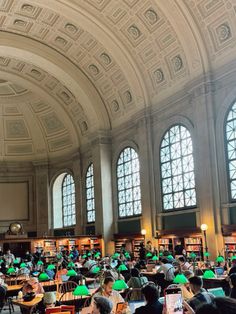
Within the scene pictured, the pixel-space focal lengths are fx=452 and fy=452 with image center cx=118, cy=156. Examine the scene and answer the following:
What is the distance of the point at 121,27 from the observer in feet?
72.8

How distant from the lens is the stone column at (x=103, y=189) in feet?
85.8

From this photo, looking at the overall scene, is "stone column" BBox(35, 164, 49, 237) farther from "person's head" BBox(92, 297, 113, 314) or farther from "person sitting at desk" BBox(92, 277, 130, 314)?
"person's head" BBox(92, 297, 113, 314)

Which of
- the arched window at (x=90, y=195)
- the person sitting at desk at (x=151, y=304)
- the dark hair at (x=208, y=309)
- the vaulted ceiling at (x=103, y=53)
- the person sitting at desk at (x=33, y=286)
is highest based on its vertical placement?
the vaulted ceiling at (x=103, y=53)

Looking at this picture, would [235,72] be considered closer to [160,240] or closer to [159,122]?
[159,122]

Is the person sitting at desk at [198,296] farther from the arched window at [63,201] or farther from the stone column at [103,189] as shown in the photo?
the arched window at [63,201]

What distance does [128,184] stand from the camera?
25.4m

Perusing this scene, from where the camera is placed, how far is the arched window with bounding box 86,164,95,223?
28.8 meters

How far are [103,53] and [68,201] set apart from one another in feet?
40.8

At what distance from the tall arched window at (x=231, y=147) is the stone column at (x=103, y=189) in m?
9.93

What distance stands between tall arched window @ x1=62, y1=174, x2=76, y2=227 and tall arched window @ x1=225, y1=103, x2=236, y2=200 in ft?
51.5

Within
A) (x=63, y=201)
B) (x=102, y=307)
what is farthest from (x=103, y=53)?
(x=102, y=307)

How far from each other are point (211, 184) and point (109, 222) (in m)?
9.33

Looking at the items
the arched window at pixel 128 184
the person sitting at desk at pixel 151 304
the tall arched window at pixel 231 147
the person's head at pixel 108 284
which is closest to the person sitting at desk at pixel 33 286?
the person's head at pixel 108 284

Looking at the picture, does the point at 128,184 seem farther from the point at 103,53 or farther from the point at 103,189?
the point at 103,53
